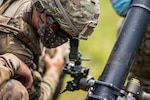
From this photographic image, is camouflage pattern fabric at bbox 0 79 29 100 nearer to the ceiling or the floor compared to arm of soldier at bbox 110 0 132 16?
nearer to the floor

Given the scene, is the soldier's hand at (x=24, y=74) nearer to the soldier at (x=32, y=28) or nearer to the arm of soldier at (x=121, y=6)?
the soldier at (x=32, y=28)

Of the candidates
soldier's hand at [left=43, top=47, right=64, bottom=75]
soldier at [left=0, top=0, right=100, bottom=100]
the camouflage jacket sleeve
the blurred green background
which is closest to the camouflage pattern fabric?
soldier at [left=0, top=0, right=100, bottom=100]

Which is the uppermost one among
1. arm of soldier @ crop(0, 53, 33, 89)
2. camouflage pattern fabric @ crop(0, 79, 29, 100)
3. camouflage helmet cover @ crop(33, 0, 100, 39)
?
camouflage helmet cover @ crop(33, 0, 100, 39)

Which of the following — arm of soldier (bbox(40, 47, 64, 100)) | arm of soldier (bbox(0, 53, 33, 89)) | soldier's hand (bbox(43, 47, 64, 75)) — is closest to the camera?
arm of soldier (bbox(0, 53, 33, 89))

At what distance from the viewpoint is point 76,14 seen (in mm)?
2639

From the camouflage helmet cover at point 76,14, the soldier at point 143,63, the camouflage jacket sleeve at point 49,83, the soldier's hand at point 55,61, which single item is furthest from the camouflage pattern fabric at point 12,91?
the soldier's hand at point 55,61

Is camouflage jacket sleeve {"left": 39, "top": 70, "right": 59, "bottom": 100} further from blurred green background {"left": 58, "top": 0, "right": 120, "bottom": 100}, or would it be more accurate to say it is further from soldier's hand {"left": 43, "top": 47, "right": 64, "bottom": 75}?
blurred green background {"left": 58, "top": 0, "right": 120, "bottom": 100}

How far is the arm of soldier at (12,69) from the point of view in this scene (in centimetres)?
237

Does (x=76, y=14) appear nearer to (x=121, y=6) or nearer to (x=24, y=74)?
(x=24, y=74)

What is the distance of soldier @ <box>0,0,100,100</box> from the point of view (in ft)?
8.36

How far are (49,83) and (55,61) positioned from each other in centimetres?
30

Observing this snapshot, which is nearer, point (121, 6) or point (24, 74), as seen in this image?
point (24, 74)

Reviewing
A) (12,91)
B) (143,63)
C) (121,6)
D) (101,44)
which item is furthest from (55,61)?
(101,44)

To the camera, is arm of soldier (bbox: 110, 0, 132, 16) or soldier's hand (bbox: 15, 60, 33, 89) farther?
arm of soldier (bbox: 110, 0, 132, 16)
